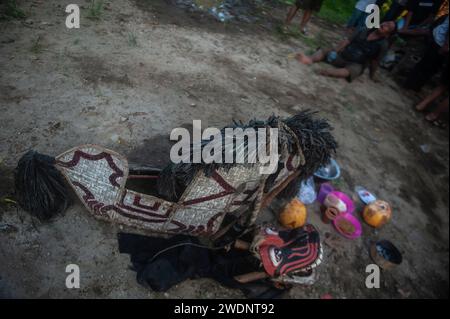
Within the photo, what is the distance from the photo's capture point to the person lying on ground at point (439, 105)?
20.2ft

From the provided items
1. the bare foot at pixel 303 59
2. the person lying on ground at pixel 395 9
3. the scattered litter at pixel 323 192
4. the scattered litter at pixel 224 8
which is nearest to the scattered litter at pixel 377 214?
the scattered litter at pixel 323 192

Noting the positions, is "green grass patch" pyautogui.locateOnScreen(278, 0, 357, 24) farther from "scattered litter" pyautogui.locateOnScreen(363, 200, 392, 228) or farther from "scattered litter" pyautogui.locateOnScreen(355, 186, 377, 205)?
"scattered litter" pyautogui.locateOnScreen(363, 200, 392, 228)

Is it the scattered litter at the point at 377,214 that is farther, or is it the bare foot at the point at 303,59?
the bare foot at the point at 303,59

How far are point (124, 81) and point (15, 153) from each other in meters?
1.74

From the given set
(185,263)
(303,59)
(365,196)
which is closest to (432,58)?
(303,59)

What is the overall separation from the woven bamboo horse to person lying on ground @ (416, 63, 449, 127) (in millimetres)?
5193

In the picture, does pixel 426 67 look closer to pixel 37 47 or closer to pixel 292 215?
pixel 292 215

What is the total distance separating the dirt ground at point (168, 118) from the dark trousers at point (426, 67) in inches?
27.6

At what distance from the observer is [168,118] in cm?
396

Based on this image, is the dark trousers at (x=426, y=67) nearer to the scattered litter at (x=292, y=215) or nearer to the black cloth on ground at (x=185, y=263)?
the scattered litter at (x=292, y=215)

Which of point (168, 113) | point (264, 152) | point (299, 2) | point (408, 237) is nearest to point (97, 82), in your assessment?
point (168, 113)

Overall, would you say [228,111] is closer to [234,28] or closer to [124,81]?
[124,81]

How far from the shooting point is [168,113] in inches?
159

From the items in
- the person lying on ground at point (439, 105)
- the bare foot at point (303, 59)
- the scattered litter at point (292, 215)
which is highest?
the person lying on ground at point (439, 105)
